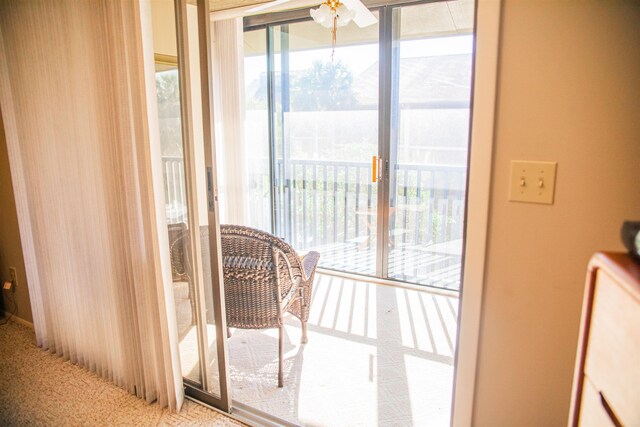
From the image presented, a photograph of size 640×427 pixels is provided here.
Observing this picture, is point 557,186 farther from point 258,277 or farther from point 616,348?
point 258,277

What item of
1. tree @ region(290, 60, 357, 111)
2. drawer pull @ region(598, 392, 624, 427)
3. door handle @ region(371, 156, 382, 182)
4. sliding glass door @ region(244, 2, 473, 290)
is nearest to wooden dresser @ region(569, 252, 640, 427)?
drawer pull @ region(598, 392, 624, 427)

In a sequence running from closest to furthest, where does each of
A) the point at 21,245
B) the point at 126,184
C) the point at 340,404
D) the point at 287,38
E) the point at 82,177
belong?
the point at 126,184, the point at 82,177, the point at 340,404, the point at 21,245, the point at 287,38

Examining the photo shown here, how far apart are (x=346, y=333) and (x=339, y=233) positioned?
4.21 ft

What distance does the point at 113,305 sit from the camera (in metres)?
1.90

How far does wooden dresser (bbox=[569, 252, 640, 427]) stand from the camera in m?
0.67

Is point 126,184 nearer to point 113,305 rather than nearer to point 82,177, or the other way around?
point 82,177

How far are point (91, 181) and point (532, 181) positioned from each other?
1.79 metres

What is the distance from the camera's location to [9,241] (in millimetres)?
2533

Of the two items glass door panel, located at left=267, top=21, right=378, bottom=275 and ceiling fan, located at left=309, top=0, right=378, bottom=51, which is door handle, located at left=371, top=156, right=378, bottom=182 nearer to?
glass door panel, located at left=267, top=21, right=378, bottom=275

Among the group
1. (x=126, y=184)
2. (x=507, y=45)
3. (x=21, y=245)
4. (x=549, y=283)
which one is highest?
(x=507, y=45)

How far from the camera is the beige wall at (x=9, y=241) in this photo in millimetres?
2339

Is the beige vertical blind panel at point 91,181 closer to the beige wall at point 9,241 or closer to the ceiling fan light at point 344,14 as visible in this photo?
the beige wall at point 9,241

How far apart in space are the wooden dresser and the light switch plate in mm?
295

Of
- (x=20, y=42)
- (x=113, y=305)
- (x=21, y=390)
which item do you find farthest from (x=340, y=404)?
(x=20, y=42)
